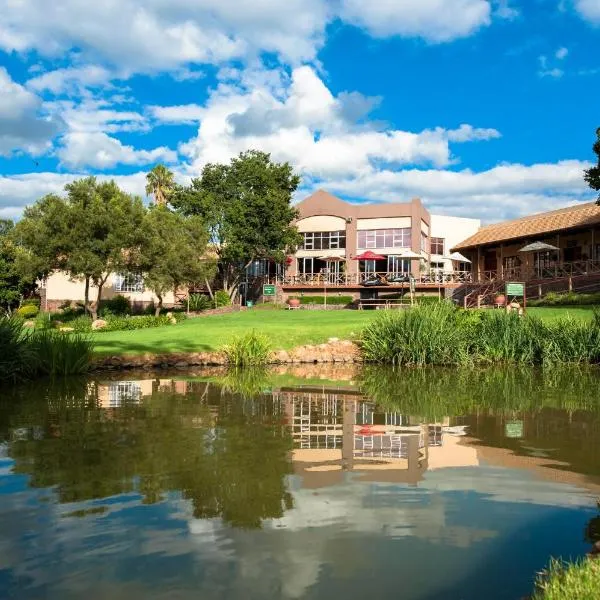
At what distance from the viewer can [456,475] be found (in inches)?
258

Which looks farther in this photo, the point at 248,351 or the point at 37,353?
the point at 248,351

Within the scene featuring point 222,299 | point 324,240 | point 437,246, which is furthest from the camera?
point 437,246

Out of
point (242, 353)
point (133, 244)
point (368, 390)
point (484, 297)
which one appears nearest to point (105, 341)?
point (242, 353)

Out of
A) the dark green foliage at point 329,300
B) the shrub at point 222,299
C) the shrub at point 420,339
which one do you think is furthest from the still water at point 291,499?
the dark green foliage at point 329,300

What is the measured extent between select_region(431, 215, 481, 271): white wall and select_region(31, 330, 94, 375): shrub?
1919 inches

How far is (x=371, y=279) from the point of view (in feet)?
169

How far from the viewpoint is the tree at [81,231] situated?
30.8m

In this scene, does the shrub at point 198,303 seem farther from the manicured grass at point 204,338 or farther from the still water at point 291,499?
the still water at point 291,499

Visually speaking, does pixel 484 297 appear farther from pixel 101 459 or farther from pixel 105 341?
pixel 101 459

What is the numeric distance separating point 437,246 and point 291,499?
58.3 metres

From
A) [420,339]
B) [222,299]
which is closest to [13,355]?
[420,339]

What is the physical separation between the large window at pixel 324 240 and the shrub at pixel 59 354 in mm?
42673

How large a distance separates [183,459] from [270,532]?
8.16ft

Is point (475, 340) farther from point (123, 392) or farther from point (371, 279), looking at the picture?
point (371, 279)
